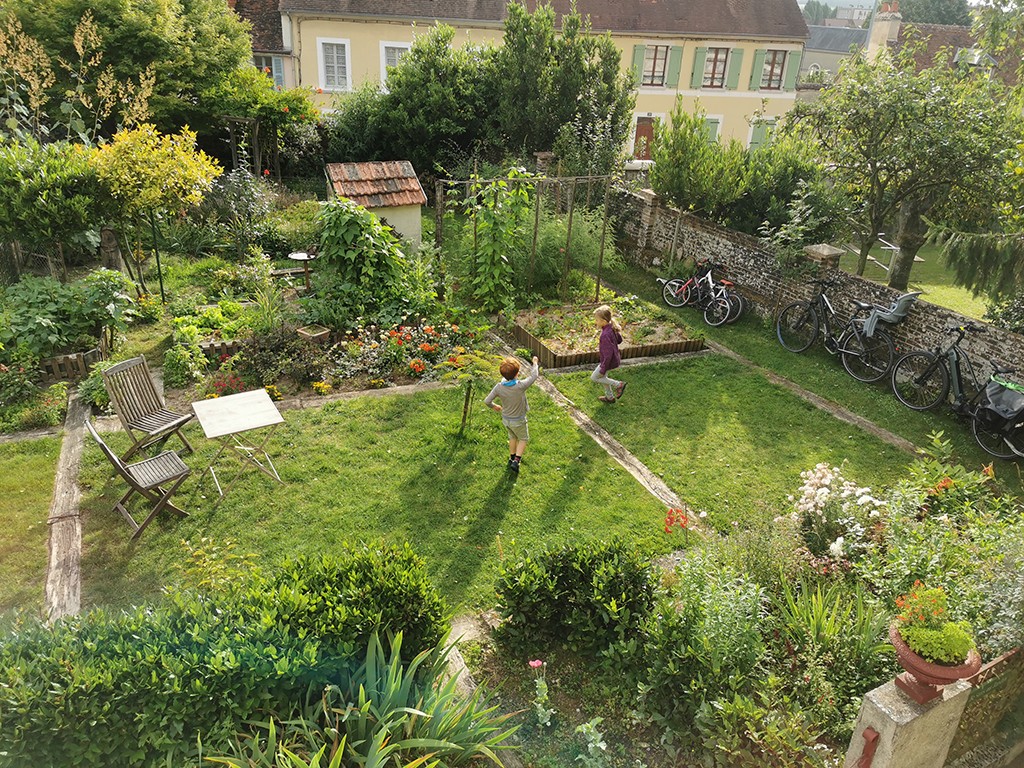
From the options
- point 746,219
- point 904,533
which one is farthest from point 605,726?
point 746,219

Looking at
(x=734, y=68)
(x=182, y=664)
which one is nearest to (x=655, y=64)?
(x=734, y=68)

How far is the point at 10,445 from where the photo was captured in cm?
735

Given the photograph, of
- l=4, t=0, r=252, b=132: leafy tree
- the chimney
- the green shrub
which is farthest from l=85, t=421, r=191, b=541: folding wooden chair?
the chimney

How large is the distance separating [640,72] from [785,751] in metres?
29.1

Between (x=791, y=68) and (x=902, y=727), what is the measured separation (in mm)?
31271

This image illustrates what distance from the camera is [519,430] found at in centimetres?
725

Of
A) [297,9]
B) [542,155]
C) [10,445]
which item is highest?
[297,9]

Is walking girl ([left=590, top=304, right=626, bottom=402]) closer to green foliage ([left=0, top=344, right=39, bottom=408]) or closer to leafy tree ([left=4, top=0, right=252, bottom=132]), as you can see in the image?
green foliage ([left=0, top=344, right=39, bottom=408])

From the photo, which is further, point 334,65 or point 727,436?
point 334,65

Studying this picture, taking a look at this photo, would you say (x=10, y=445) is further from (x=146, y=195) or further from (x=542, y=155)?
(x=542, y=155)

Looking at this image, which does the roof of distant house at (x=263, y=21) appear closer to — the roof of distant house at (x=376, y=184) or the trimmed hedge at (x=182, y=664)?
the roof of distant house at (x=376, y=184)

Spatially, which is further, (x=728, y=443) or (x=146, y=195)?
(x=146, y=195)

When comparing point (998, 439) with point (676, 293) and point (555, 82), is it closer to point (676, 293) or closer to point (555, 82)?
point (676, 293)

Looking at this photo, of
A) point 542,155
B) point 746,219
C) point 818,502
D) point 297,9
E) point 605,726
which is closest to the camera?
point 605,726
